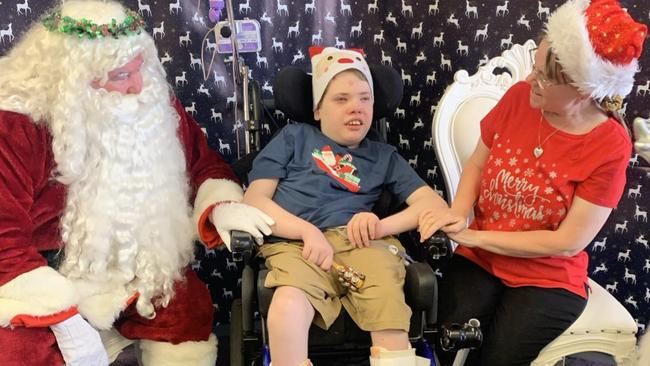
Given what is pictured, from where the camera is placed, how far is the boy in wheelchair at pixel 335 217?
189 cm

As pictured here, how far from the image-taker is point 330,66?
225 centimetres

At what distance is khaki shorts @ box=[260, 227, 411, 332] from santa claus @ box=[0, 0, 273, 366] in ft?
0.47

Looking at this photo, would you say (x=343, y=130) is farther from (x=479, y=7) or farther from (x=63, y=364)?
(x=63, y=364)

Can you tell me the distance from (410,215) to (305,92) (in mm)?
623

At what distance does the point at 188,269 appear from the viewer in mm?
2170

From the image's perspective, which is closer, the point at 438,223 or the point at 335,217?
the point at 438,223

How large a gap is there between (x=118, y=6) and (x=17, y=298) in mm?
929

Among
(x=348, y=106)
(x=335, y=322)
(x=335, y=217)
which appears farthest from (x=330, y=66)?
(x=335, y=322)

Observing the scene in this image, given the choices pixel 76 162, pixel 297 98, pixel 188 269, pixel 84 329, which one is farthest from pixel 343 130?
pixel 84 329

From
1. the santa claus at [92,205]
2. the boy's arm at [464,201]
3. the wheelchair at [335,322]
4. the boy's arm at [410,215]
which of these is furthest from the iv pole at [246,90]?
the boy's arm at [464,201]

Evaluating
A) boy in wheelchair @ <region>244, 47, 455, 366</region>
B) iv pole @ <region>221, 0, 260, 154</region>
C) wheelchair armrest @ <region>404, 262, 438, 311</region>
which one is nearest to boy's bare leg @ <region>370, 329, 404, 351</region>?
boy in wheelchair @ <region>244, 47, 455, 366</region>

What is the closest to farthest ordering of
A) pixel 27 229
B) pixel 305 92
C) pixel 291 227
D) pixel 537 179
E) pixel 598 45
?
1. pixel 598 45
2. pixel 27 229
3. pixel 537 179
4. pixel 291 227
5. pixel 305 92

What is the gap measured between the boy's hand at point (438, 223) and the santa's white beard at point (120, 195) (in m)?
0.80

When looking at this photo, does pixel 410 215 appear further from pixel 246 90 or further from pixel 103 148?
pixel 103 148
